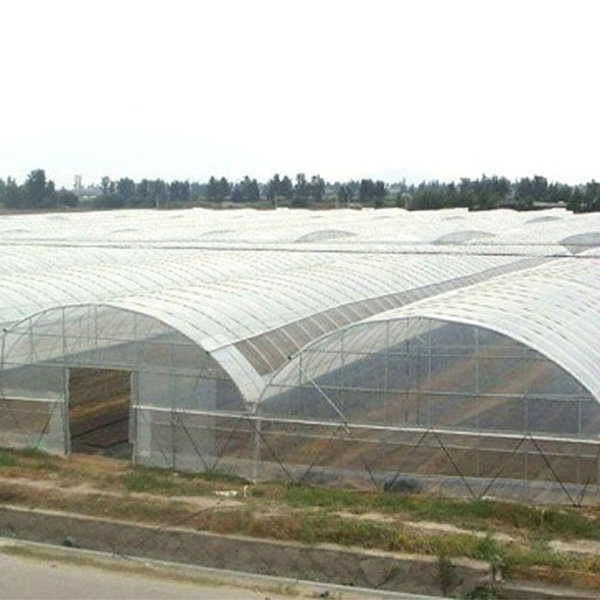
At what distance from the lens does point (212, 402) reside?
16.3m

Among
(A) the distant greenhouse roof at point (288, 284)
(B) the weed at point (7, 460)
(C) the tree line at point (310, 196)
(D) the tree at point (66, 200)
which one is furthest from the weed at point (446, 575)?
(D) the tree at point (66, 200)

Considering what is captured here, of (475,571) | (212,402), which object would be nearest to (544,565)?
(475,571)

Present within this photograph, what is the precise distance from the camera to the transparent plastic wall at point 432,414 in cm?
1441

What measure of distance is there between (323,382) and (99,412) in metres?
6.68

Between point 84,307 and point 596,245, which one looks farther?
point 596,245

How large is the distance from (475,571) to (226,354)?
6.41m

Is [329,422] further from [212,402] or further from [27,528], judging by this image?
[27,528]

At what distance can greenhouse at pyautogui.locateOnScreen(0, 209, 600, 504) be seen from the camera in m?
14.6

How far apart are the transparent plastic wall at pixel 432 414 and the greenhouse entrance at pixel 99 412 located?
3939mm

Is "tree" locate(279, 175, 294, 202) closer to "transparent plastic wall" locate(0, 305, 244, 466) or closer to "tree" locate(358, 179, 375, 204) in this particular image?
"tree" locate(358, 179, 375, 204)

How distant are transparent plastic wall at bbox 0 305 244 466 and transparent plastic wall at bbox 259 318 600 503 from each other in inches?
49.1

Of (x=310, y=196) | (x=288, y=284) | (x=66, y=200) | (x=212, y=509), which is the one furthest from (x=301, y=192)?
(x=212, y=509)

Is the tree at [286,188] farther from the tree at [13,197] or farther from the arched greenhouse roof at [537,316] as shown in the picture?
the arched greenhouse roof at [537,316]

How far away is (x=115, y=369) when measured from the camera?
56.5 feet
